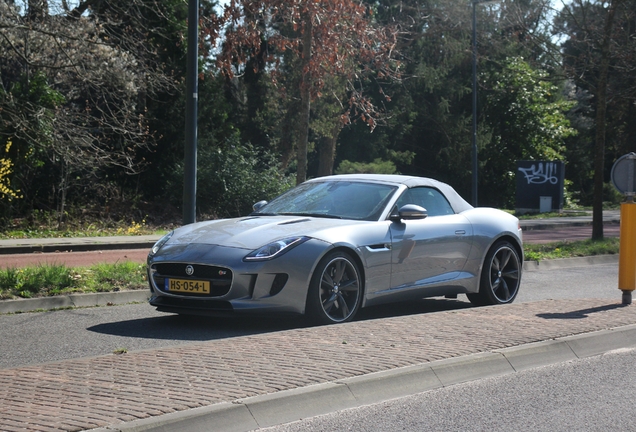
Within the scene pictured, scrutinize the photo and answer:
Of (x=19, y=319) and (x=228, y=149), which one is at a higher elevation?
(x=228, y=149)

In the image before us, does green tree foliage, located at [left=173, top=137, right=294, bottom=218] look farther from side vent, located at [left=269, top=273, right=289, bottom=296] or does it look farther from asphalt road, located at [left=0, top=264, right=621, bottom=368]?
side vent, located at [left=269, top=273, right=289, bottom=296]

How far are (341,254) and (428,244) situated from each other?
1336mm

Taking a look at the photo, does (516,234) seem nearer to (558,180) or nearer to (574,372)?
(574,372)

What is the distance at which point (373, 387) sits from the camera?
573 cm

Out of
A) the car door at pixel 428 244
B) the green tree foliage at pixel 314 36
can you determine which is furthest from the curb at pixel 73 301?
the green tree foliage at pixel 314 36

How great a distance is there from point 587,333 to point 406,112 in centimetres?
4393

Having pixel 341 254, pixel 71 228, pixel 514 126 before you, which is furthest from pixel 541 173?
pixel 341 254

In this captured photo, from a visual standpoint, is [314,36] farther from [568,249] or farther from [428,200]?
[428,200]

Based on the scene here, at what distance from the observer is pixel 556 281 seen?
13797mm

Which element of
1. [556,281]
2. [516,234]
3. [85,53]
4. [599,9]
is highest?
[599,9]

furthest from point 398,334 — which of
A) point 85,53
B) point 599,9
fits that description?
point 599,9

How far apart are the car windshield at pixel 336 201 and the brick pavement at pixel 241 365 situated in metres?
1.31

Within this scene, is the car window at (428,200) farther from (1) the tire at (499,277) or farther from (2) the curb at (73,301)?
(2) the curb at (73,301)

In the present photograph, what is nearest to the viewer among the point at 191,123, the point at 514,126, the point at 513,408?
the point at 513,408
